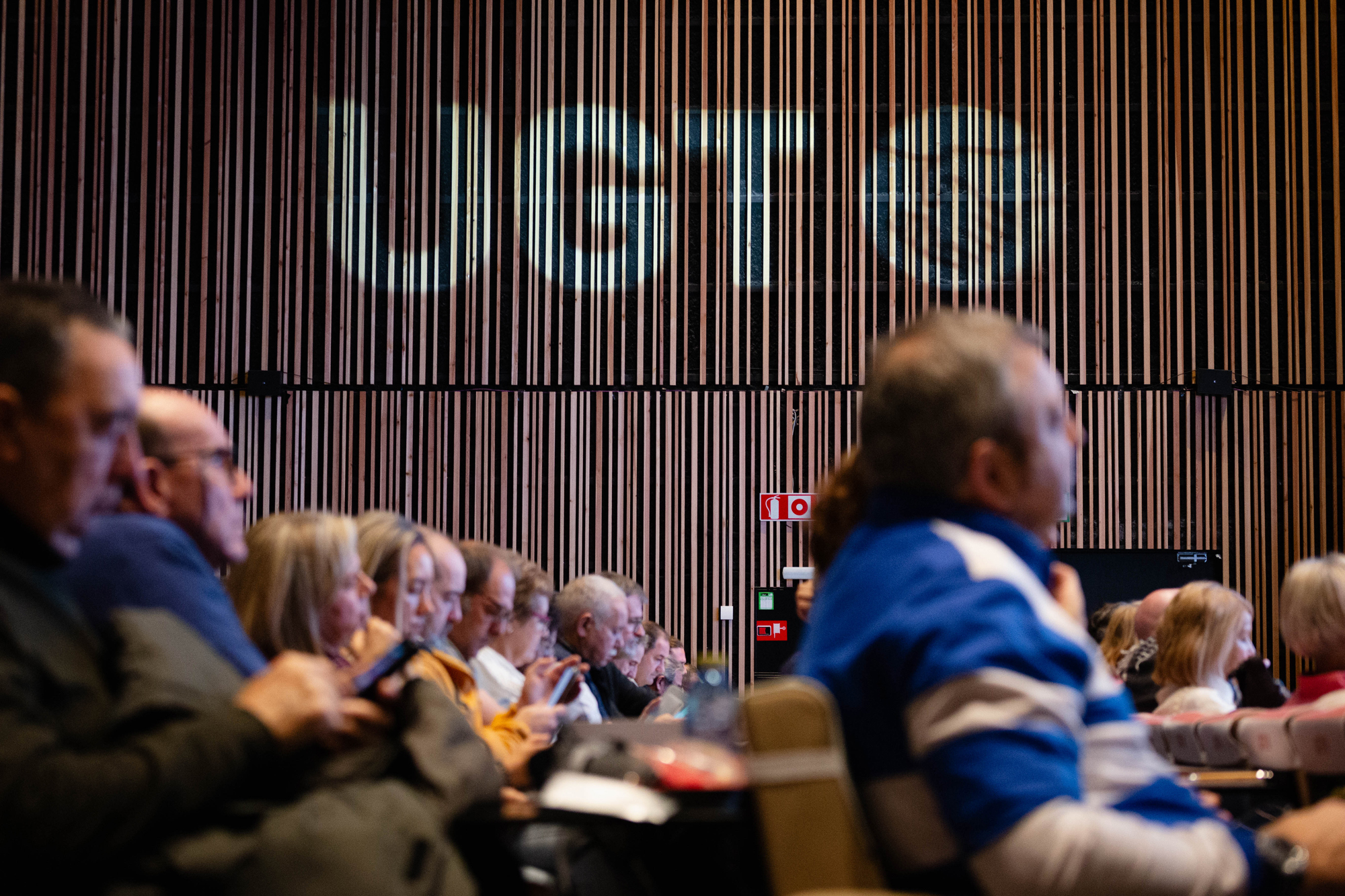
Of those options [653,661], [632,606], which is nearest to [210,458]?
[632,606]

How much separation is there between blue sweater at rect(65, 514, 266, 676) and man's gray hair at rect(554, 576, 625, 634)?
3.65 metres

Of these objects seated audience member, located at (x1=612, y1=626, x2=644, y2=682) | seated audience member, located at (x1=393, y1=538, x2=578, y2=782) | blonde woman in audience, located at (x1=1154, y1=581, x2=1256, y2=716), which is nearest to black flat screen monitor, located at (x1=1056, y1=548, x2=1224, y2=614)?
seated audience member, located at (x1=612, y1=626, x2=644, y2=682)

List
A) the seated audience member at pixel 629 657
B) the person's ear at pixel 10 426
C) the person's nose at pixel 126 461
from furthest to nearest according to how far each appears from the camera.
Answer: the seated audience member at pixel 629 657
the person's nose at pixel 126 461
the person's ear at pixel 10 426

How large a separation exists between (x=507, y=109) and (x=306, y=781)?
938cm

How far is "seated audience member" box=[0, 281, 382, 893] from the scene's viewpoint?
125 centimetres

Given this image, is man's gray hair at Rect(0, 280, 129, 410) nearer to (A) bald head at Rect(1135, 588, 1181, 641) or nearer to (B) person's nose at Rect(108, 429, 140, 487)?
(B) person's nose at Rect(108, 429, 140, 487)

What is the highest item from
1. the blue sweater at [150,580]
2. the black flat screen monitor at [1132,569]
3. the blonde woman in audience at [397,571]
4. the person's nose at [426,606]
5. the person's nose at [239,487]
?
the person's nose at [239,487]

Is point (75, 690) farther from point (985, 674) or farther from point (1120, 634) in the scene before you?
point (1120, 634)

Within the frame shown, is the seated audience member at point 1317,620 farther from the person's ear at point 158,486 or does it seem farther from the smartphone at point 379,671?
the person's ear at point 158,486

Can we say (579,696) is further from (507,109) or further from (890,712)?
(507,109)

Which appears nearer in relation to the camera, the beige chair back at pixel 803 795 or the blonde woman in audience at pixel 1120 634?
the beige chair back at pixel 803 795

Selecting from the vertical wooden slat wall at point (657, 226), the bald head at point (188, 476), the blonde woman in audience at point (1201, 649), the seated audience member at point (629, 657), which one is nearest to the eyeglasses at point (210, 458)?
the bald head at point (188, 476)

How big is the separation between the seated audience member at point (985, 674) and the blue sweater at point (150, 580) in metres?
0.94

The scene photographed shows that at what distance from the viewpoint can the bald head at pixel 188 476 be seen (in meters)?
2.27
